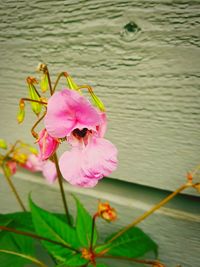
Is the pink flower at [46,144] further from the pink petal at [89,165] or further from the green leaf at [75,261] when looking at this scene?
the green leaf at [75,261]

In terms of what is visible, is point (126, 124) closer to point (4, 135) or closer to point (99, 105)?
point (99, 105)

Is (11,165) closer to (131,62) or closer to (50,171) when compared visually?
(50,171)

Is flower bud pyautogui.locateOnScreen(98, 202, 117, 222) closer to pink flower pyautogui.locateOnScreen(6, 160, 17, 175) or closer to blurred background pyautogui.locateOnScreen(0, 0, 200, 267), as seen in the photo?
blurred background pyautogui.locateOnScreen(0, 0, 200, 267)

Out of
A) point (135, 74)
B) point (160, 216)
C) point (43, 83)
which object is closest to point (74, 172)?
point (43, 83)

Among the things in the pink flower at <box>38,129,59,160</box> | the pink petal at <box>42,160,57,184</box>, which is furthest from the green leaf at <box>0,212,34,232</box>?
the pink flower at <box>38,129,59,160</box>

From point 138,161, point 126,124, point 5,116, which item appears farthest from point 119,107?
point 5,116

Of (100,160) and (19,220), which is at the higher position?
(100,160)

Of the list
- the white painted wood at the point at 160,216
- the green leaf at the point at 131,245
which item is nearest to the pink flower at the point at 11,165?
the white painted wood at the point at 160,216
